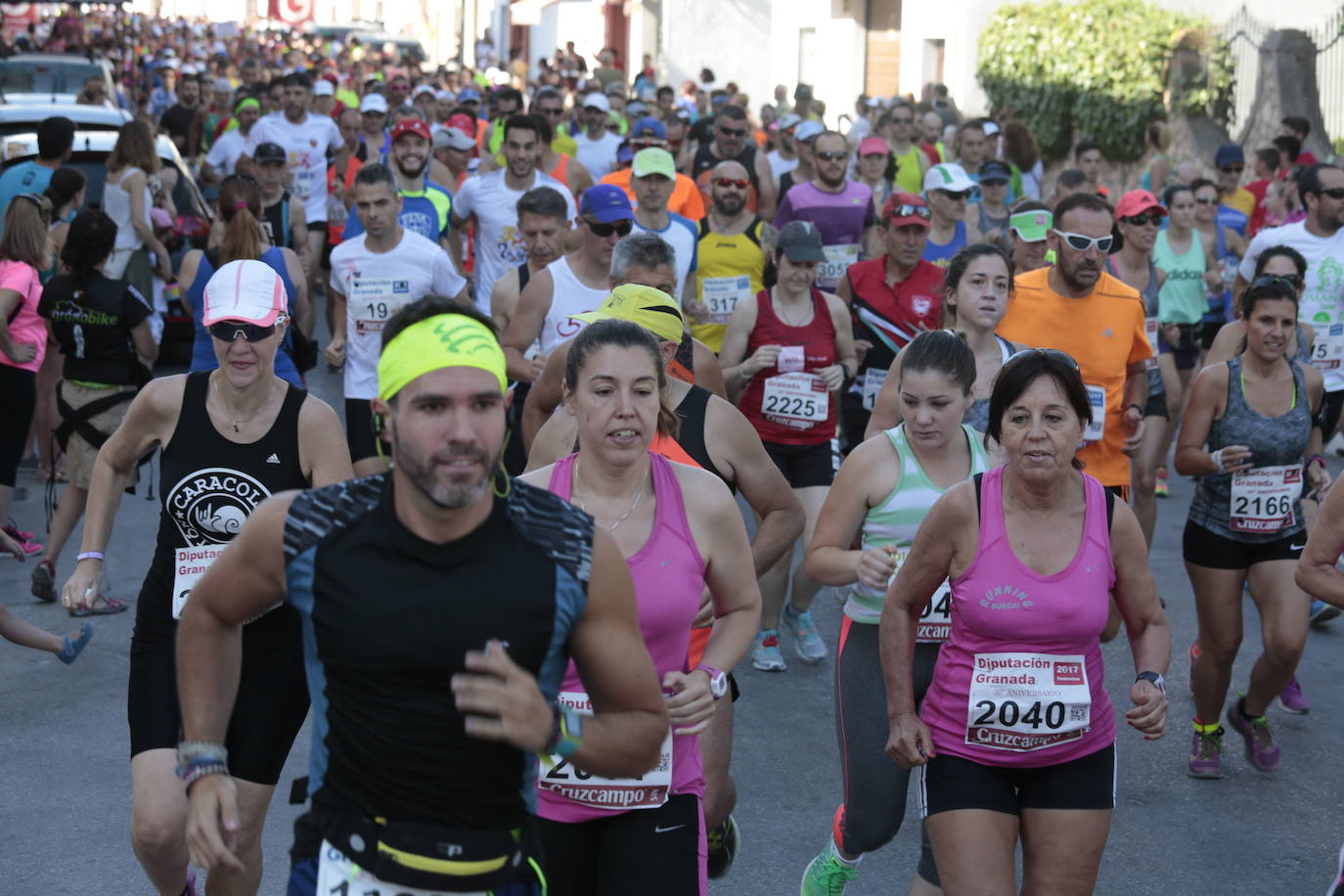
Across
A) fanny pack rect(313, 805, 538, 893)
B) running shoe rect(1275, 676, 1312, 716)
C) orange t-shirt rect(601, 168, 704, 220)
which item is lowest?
running shoe rect(1275, 676, 1312, 716)

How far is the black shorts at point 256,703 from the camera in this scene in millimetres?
4270

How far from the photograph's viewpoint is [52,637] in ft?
21.9

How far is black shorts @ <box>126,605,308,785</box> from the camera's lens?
427cm

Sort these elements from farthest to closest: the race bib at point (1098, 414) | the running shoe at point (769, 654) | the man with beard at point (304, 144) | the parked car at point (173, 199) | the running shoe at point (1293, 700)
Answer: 1. the man with beard at point (304, 144)
2. the parked car at point (173, 199)
3. the running shoe at point (769, 654)
4. the running shoe at point (1293, 700)
5. the race bib at point (1098, 414)

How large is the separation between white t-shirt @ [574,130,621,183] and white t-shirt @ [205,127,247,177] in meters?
3.33

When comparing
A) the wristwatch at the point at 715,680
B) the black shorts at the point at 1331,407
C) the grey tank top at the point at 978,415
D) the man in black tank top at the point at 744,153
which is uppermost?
the man in black tank top at the point at 744,153

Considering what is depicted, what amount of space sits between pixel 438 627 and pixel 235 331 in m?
2.16

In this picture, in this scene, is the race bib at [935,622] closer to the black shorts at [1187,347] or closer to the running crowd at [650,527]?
the running crowd at [650,527]

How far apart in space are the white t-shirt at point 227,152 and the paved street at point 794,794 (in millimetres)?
9405

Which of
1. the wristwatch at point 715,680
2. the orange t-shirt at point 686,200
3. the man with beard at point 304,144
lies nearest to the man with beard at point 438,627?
the wristwatch at point 715,680

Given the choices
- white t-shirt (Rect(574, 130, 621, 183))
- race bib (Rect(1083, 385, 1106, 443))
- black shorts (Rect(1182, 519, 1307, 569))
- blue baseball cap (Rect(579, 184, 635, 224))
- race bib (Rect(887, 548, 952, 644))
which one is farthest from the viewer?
white t-shirt (Rect(574, 130, 621, 183))

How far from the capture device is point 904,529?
4762 millimetres

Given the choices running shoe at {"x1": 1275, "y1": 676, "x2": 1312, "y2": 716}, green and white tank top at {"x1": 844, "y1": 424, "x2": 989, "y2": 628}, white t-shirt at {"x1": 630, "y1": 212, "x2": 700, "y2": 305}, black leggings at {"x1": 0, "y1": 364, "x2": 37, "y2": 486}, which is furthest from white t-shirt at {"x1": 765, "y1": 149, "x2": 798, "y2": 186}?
green and white tank top at {"x1": 844, "y1": 424, "x2": 989, "y2": 628}

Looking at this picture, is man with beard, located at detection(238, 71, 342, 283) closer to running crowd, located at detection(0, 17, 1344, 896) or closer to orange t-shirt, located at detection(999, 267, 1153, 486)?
running crowd, located at detection(0, 17, 1344, 896)
